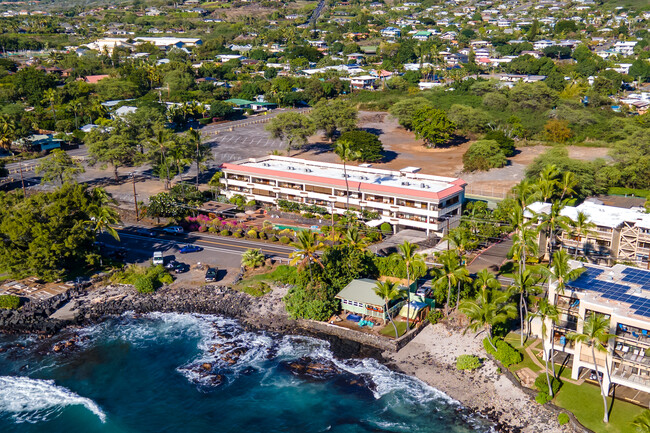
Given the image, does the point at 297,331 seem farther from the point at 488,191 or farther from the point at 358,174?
the point at 488,191

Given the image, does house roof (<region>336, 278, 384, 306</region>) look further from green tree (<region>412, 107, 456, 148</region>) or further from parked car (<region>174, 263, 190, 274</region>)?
green tree (<region>412, 107, 456, 148</region>)

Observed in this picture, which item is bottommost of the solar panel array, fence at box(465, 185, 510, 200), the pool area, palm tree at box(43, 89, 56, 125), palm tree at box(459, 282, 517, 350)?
fence at box(465, 185, 510, 200)

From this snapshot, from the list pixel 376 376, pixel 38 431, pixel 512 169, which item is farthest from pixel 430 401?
pixel 512 169

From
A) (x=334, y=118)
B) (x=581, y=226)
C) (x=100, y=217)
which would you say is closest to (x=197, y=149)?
(x=100, y=217)

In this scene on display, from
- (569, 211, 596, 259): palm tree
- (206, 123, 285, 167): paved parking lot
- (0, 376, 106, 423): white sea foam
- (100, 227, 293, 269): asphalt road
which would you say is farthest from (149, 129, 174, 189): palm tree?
(569, 211, 596, 259): palm tree

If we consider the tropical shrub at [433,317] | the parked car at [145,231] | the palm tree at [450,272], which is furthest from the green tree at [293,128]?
the palm tree at [450,272]
